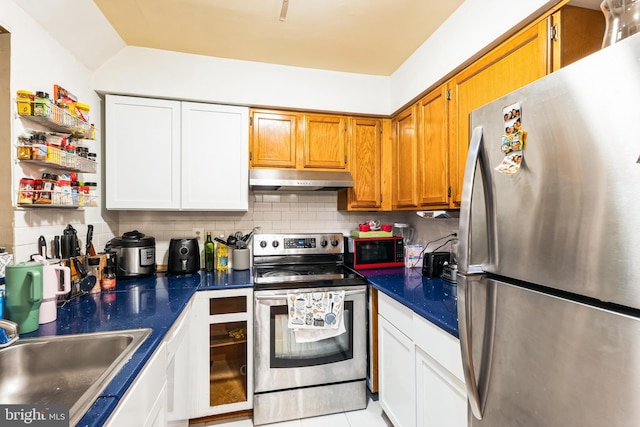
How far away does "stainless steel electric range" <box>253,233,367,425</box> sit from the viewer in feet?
6.17

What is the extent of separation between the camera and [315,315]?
74.3 inches

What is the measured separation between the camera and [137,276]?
6.58ft

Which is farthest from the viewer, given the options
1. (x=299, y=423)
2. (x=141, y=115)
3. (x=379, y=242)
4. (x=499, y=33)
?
(x=379, y=242)

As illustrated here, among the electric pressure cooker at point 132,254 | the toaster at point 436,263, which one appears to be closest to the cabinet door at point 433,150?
the toaster at point 436,263

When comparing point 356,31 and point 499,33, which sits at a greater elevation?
point 356,31

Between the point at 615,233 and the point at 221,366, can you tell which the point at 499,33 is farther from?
the point at 221,366

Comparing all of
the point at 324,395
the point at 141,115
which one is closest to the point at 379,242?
the point at 324,395

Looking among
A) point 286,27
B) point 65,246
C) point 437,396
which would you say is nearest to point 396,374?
point 437,396

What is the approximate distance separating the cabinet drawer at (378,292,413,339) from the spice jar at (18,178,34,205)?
193cm

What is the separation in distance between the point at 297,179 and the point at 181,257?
3.42 ft

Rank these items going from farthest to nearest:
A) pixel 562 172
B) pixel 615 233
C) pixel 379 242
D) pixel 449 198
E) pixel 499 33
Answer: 1. pixel 379 242
2. pixel 449 198
3. pixel 499 33
4. pixel 562 172
5. pixel 615 233

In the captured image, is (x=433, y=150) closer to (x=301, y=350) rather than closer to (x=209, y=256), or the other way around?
(x=301, y=350)

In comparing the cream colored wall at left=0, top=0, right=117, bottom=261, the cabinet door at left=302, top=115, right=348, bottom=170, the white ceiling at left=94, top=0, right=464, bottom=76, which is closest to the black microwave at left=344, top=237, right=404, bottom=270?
the cabinet door at left=302, top=115, right=348, bottom=170

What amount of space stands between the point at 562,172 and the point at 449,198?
1127mm
